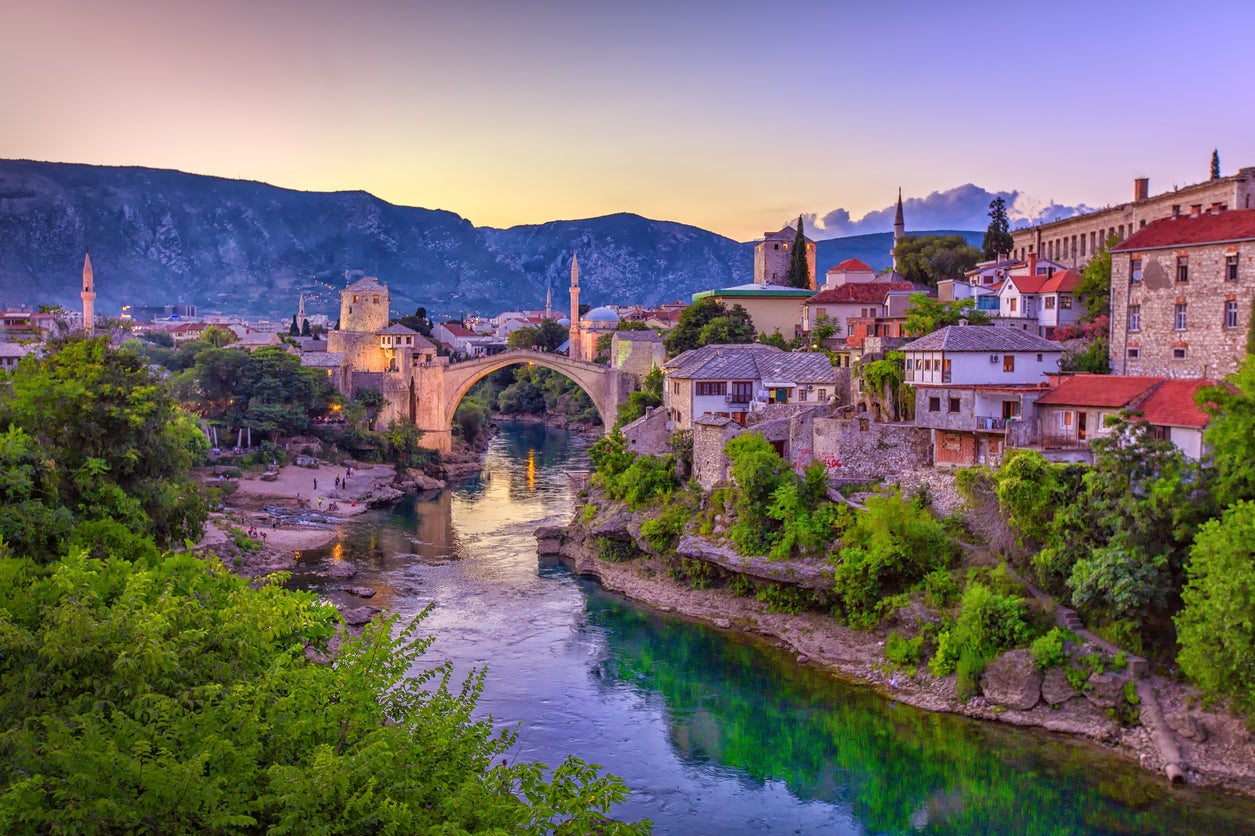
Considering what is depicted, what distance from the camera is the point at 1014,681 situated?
17812 mm

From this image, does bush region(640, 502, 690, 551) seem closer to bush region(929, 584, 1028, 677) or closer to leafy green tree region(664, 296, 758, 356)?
bush region(929, 584, 1028, 677)

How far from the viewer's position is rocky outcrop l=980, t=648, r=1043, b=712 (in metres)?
17.6

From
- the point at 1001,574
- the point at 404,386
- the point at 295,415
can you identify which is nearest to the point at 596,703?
the point at 1001,574

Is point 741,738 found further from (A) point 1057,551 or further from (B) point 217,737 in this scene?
(B) point 217,737

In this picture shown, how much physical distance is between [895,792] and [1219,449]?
8173mm

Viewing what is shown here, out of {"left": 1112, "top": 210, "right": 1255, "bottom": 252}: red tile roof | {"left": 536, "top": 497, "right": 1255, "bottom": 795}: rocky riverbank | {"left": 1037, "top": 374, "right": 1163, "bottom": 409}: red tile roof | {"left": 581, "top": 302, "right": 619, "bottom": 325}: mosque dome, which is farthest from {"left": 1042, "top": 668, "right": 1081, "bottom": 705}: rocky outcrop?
{"left": 581, "top": 302, "right": 619, "bottom": 325}: mosque dome

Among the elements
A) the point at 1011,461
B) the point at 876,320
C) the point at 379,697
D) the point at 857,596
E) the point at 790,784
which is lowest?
the point at 790,784

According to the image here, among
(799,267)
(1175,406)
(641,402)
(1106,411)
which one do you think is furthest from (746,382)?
(799,267)

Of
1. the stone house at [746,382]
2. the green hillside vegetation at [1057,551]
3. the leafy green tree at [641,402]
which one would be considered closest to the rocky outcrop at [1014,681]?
the green hillside vegetation at [1057,551]

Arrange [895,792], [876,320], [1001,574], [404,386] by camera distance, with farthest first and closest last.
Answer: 1. [404,386]
2. [876,320]
3. [1001,574]
4. [895,792]

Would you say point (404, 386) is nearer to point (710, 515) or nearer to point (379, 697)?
point (710, 515)

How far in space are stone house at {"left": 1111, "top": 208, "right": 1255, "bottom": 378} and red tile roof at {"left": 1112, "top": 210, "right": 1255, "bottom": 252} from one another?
20mm

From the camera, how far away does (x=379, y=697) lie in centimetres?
1052

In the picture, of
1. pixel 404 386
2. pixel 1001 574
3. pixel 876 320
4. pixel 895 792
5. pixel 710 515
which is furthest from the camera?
pixel 404 386
